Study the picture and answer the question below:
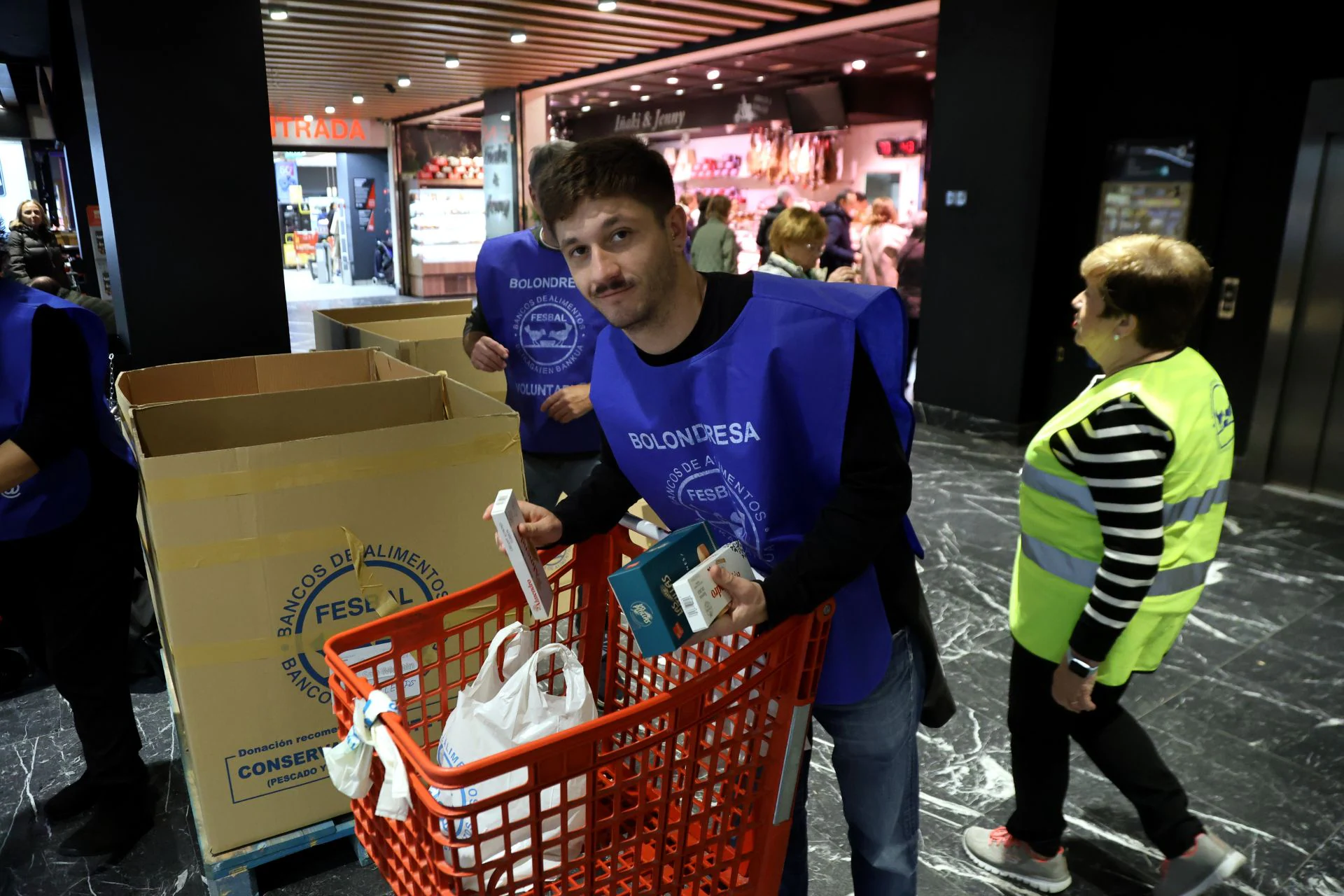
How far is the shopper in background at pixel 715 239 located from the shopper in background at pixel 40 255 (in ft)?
15.5

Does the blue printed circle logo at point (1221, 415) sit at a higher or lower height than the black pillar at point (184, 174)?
lower

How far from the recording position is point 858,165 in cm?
1246

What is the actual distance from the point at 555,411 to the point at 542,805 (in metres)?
1.51

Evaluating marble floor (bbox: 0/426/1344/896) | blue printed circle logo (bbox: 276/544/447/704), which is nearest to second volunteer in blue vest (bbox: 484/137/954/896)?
blue printed circle logo (bbox: 276/544/447/704)

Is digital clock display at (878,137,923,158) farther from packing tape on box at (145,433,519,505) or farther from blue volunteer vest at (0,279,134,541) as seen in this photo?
blue volunteer vest at (0,279,134,541)

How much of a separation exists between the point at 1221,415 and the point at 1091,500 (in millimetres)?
312

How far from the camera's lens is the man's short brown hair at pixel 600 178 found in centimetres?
119

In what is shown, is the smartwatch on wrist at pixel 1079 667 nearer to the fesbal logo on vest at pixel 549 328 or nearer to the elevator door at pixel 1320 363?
the fesbal logo on vest at pixel 549 328

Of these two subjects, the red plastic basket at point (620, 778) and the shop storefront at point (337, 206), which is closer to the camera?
the red plastic basket at point (620, 778)

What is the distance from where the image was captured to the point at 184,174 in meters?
2.82

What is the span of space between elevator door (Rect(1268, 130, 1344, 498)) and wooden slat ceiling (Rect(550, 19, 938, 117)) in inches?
136

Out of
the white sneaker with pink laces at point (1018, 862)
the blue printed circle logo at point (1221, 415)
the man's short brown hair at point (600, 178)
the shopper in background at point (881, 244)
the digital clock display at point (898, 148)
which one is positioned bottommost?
the white sneaker with pink laces at point (1018, 862)

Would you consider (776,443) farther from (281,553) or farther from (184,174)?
(184,174)

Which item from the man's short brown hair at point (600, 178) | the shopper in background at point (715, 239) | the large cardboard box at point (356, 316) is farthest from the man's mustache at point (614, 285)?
the shopper in background at point (715, 239)
